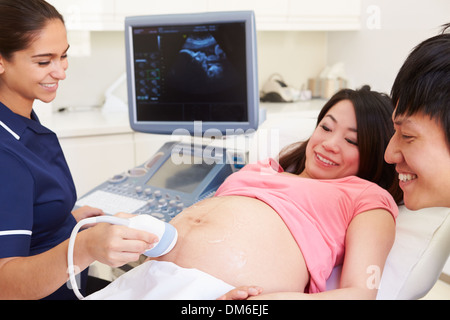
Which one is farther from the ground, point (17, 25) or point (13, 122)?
point (17, 25)

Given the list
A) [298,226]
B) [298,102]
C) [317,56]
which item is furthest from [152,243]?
[317,56]

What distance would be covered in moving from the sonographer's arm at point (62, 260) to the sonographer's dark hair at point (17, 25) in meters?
0.48

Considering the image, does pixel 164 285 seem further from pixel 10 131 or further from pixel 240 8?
pixel 240 8

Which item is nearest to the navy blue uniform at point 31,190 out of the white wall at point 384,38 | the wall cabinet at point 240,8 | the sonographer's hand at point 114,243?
the sonographer's hand at point 114,243

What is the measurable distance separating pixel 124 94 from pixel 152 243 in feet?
7.83

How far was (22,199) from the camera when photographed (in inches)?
37.2

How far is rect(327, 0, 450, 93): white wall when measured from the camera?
2.57 metres

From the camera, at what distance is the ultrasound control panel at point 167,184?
4.74 feet

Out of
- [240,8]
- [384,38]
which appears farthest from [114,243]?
[384,38]

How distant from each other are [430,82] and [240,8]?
7.54 feet

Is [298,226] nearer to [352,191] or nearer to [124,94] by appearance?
[352,191]

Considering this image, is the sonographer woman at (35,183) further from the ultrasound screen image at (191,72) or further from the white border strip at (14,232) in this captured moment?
the ultrasound screen image at (191,72)

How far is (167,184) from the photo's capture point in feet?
5.14

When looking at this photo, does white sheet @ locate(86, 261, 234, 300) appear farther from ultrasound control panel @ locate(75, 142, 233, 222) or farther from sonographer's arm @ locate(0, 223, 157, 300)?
ultrasound control panel @ locate(75, 142, 233, 222)
